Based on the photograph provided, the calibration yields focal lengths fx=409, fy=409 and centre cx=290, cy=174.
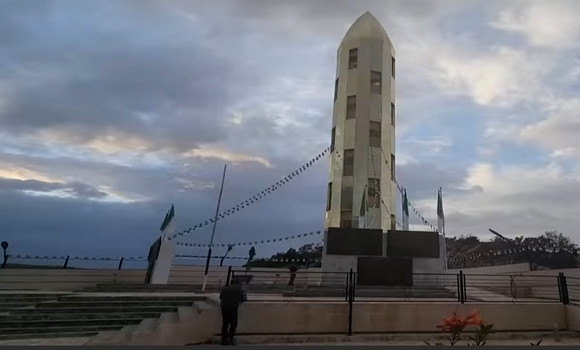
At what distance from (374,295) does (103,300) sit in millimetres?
8113

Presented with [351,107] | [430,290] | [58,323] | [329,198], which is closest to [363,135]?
[351,107]

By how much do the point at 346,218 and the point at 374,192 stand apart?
7.12ft

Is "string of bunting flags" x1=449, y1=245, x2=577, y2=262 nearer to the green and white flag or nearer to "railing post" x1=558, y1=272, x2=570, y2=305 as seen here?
the green and white flag

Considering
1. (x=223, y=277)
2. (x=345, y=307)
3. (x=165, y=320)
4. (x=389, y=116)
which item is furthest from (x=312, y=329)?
(x=389, y=116)

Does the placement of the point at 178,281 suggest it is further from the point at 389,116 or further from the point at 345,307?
the point at 389,116

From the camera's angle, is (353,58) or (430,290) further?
(353,58)

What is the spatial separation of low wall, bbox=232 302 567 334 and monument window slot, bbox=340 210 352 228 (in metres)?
12.0

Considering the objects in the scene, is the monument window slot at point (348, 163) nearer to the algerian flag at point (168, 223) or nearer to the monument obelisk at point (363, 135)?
the monument obelisk at point (363, 135)

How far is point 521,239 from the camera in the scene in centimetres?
4550

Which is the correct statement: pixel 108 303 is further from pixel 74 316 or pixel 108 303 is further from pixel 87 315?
pixel 74 316

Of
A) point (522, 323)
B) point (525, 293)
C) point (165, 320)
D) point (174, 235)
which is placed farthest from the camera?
point (174, 235)

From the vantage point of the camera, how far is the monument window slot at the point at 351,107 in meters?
24.5

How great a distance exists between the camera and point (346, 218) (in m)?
23.0

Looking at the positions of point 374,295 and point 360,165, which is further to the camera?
point 360,165
